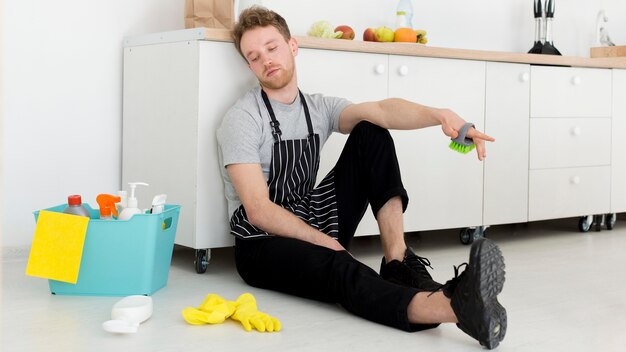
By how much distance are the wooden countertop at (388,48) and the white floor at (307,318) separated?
73 centimetres

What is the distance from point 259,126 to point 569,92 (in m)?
1.65

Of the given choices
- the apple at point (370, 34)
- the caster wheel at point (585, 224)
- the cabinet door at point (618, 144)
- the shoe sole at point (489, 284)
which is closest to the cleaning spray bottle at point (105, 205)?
the shoe sole at point (489, 284)

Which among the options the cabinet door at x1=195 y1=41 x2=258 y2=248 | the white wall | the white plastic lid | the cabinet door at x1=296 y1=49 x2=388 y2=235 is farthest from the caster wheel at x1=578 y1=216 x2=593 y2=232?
the white plastic lid

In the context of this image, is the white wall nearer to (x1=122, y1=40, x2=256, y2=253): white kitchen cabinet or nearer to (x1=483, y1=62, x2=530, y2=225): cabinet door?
(x1=122, y1=40, x2=256, y2=253): white kitchen cabinet

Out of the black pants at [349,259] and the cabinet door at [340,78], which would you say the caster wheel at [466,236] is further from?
the black pants at [349,259]

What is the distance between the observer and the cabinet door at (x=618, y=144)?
3.52 metres

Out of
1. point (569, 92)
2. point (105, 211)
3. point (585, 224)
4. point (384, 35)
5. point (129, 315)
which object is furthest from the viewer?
point (585, 224)

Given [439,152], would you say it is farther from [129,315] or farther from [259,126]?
[129,315]

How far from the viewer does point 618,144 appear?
140 inches

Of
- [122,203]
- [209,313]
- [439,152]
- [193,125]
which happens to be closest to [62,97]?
[193,125]

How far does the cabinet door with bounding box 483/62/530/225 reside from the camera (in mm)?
3076

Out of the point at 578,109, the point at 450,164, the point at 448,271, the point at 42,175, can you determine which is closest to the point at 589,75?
the point at 578,109

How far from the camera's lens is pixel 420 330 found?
1758 millimetres

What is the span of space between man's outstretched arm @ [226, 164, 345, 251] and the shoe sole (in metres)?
0.57
